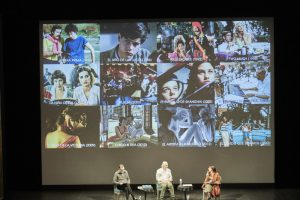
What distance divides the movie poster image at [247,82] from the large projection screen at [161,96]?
0.02 m

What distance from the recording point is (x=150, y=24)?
11898mm

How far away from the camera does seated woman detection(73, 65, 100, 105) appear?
39.1 feet

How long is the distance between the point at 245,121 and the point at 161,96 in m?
1.89

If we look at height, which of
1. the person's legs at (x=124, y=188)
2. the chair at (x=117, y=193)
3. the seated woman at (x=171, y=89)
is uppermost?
the seated woman at (x=171, y=89)

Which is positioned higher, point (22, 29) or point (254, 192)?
point (22, 29)

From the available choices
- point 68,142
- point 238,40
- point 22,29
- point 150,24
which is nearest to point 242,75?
point 238,40

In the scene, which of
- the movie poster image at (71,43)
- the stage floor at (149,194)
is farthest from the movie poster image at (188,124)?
the movie poster image at (71,43)

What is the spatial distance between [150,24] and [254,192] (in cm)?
422

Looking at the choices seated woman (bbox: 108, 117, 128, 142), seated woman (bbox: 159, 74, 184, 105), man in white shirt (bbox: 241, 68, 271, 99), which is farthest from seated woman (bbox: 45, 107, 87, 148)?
man in white shirt (bbox: 241, 68, 271, 99)

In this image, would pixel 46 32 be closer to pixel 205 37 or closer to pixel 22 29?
pixel 22 29

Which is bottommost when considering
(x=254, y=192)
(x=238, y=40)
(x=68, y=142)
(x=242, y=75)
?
(x=254, y=192)

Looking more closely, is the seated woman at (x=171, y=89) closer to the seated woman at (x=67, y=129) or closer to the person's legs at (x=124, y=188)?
the seated woman at (x=67, y=129)

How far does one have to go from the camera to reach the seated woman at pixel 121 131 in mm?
11945

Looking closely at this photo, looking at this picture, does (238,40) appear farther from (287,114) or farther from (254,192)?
(254,192)
